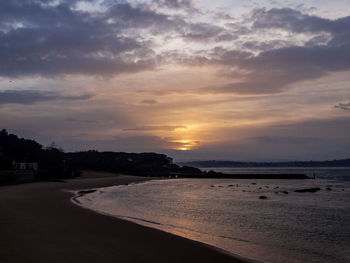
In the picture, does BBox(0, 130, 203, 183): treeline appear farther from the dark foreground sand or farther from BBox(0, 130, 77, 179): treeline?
the dark foreground sand

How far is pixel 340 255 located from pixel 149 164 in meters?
162

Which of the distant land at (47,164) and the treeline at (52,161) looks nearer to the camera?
the distant land at (47,164)

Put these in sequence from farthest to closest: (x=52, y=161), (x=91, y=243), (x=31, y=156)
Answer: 1. (x=52, y=161)
2. (x=31, y=156)
3. (x=91, y=243)

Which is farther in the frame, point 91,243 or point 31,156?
point 31,156

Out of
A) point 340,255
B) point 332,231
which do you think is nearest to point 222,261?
point 340,255

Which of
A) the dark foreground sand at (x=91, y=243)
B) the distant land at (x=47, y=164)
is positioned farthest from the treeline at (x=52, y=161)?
the dark foreground sand at (x=91, y=243)

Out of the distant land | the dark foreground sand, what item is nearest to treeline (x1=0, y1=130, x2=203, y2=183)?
the distant land

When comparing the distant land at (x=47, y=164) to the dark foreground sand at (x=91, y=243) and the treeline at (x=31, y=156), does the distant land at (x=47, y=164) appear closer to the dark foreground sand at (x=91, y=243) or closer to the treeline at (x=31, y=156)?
the treeline at (x=31, y=156)

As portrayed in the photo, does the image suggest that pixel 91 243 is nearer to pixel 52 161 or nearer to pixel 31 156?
pixel 31 156

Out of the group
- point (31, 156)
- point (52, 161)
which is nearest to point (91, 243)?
point (31, 156)

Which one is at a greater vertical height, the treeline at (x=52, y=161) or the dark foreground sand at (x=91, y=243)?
the treeline at (x=52, y=161)

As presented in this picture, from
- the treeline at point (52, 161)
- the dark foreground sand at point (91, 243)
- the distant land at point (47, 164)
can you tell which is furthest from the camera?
the treeline at point (52, 161)

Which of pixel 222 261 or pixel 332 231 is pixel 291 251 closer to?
pixel 222 261

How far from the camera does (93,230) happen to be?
1652cm
